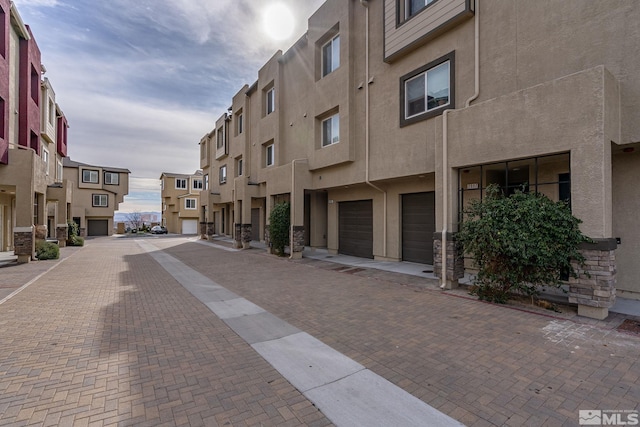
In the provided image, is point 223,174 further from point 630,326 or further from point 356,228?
point 630,326

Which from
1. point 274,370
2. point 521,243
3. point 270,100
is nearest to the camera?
point 274,370

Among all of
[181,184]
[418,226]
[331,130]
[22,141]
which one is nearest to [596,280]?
[418,226]

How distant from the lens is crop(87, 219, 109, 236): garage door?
125 ft

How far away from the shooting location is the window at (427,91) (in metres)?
9.49

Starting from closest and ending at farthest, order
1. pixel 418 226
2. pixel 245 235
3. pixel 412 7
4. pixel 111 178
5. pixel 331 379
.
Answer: pixel 331 379 < pixel 412 7 < pixel 418 226 < pixel 245 235 < pixel 111 178

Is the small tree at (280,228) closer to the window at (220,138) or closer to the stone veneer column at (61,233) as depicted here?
the window at (220,138)

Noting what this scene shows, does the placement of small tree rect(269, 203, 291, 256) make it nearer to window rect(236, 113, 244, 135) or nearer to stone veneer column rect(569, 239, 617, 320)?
window rect(236, 113, 244, 135)

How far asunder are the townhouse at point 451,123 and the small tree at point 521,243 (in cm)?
32

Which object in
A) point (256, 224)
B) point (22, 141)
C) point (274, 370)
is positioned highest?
point (22, 141)

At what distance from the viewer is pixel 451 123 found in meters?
8.01

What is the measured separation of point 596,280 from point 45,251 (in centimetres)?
1976

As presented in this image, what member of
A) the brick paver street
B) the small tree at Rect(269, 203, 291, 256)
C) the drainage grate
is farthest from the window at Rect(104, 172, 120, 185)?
the drainage grate

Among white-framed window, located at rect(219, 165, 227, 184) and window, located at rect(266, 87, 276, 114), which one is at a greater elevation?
window, located at rect(266, 87, 276, 114)

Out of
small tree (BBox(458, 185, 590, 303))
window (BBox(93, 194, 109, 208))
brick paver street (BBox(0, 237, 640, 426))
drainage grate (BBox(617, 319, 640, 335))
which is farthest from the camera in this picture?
window (BBox(93, 194, 109, 208))
